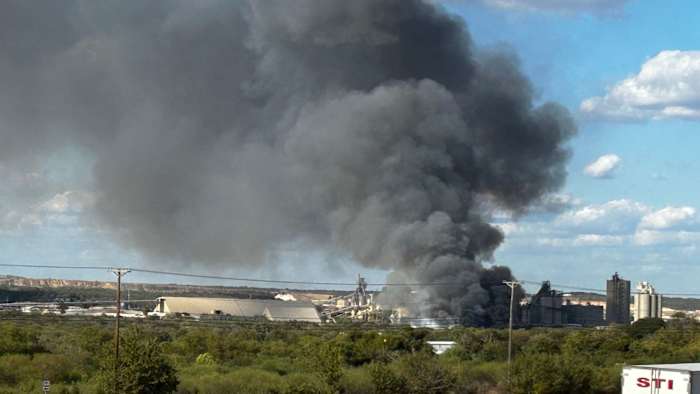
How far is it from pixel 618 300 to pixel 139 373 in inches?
3520

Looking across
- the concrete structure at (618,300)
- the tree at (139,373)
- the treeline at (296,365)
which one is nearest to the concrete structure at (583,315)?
the concrete structure at (618,300)

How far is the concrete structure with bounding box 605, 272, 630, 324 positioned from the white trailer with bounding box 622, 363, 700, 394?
88356 mm

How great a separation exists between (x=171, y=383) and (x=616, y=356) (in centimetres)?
3173

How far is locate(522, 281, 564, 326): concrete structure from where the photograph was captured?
101812 mm

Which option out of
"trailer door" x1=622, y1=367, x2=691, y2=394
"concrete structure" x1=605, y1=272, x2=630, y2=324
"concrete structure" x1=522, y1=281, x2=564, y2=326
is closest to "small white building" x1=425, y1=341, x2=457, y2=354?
"trailer door" x1=622, y1=367, x2=691, y2=394

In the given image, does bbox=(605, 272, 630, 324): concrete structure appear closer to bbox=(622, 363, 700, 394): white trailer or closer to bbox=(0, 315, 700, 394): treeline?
bbox=(0, 315, 700, 394): treeline

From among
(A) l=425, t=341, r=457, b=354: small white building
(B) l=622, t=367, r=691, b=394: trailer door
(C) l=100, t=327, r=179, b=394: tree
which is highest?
(B) l=622, t=367, r=691, b=394: trailer door

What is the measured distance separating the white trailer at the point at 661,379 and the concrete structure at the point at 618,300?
290 ft

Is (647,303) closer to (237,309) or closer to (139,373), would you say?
(237,309)

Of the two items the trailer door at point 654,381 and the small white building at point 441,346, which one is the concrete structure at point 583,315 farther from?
the trailer door at point 654,381

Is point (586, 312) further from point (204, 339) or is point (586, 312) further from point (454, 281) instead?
point (204, 339)

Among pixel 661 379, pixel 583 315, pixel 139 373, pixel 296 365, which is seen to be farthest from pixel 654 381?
pixel 583 315

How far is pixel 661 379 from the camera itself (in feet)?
80.5

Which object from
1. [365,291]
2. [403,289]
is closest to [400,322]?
[403,289]
